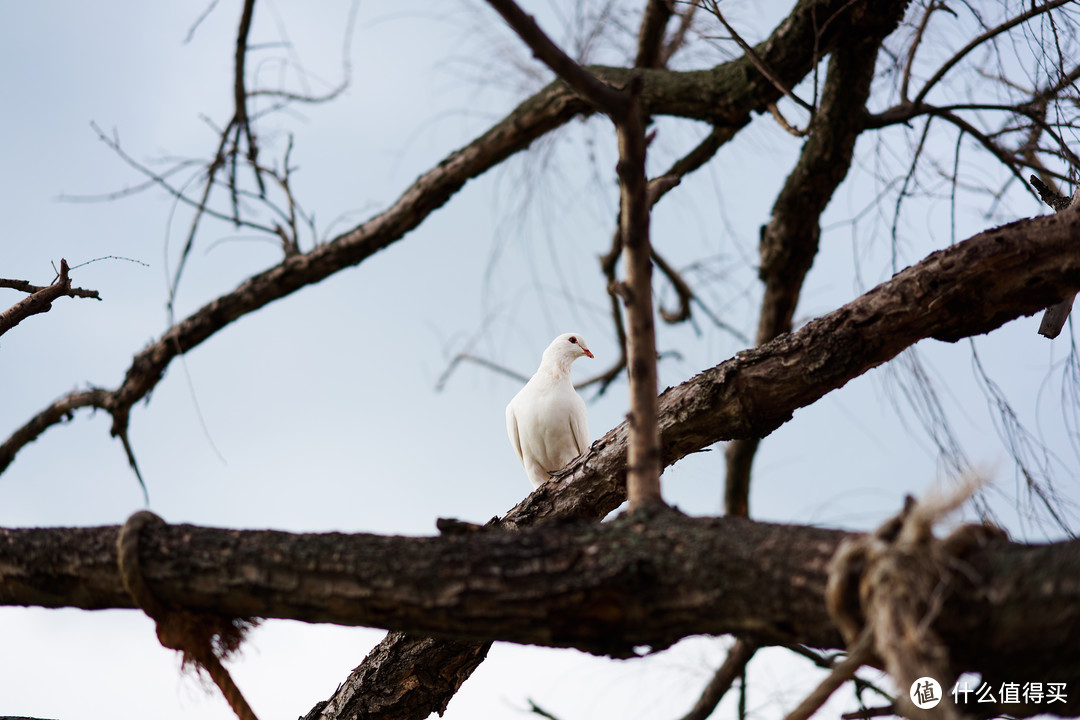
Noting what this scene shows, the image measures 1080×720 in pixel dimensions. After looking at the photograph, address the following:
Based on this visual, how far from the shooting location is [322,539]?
1.60 m

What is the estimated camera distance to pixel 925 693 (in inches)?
50.0

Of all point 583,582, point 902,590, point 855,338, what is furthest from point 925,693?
point 855,338

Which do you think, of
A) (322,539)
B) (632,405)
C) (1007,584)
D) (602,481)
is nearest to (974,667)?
(1007,584)

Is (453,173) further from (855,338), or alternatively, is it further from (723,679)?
(723,679)

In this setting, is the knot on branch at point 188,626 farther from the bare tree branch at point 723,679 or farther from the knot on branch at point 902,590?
the bare tree branch at point 723,679

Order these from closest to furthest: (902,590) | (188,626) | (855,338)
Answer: (902,590) → (188,626) → (855,338)

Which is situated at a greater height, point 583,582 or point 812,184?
point 812,184

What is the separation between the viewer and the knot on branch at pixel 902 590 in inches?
47.6

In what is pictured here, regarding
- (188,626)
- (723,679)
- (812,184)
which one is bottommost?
(188,626)

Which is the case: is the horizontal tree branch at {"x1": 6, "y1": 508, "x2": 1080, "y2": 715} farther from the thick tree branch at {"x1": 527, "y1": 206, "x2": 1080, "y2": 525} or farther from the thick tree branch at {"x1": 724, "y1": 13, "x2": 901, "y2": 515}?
the thick tree branch at {"x1": 724, "y1": 13, "x2": 901, "y2": 515}

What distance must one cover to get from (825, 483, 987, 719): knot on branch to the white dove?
303 cm

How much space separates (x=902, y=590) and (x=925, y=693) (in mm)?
160

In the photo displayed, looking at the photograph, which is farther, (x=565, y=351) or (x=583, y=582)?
(x=565, y=351)

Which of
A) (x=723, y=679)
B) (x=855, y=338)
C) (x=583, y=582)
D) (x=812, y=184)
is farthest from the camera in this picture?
(x=723, y=679)
